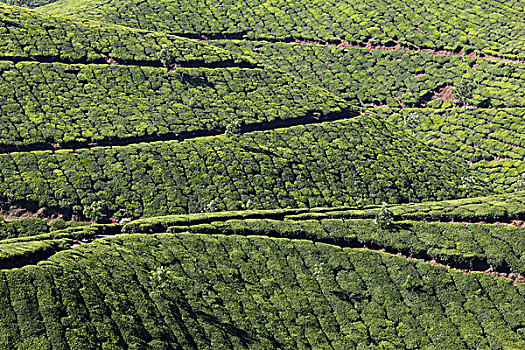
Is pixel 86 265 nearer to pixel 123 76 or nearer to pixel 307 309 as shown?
pixel 307 309

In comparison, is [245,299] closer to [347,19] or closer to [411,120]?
[411,120]

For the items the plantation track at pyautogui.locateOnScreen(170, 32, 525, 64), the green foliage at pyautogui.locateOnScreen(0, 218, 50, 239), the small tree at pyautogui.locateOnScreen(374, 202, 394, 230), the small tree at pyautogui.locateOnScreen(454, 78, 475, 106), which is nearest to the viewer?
the green foliage at pyautogui.locateOnScreen(0, 218, 50, 239)

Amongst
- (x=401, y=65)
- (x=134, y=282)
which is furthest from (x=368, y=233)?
(x=401, y=65)

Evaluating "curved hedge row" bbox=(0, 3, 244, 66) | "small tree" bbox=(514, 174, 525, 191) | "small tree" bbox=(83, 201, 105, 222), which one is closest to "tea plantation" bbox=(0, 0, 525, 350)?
"small tree" bbox=(83, 201, 105, 222)

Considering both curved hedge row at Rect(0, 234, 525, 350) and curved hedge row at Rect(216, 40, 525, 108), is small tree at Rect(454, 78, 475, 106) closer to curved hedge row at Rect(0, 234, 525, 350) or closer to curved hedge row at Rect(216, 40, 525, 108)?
curved hedge row at Rect(216, 40, 525, 108)

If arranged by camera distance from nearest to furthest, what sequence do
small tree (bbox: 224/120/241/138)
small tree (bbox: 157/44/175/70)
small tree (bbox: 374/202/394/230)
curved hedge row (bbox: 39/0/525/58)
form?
small tree (bbox: 374/202/394/230) < small tree (bbox: 224/120/241/138) < small tree (bbox: 157/44/175/70) < curved hedge row (bbox: 39/0/525/58)

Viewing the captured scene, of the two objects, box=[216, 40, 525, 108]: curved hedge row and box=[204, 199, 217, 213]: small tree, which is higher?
box=[216, 40, 525, 108]: curved hedge row

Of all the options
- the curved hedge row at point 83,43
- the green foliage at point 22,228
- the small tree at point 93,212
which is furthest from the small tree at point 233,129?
the green foliage at point 22,228
